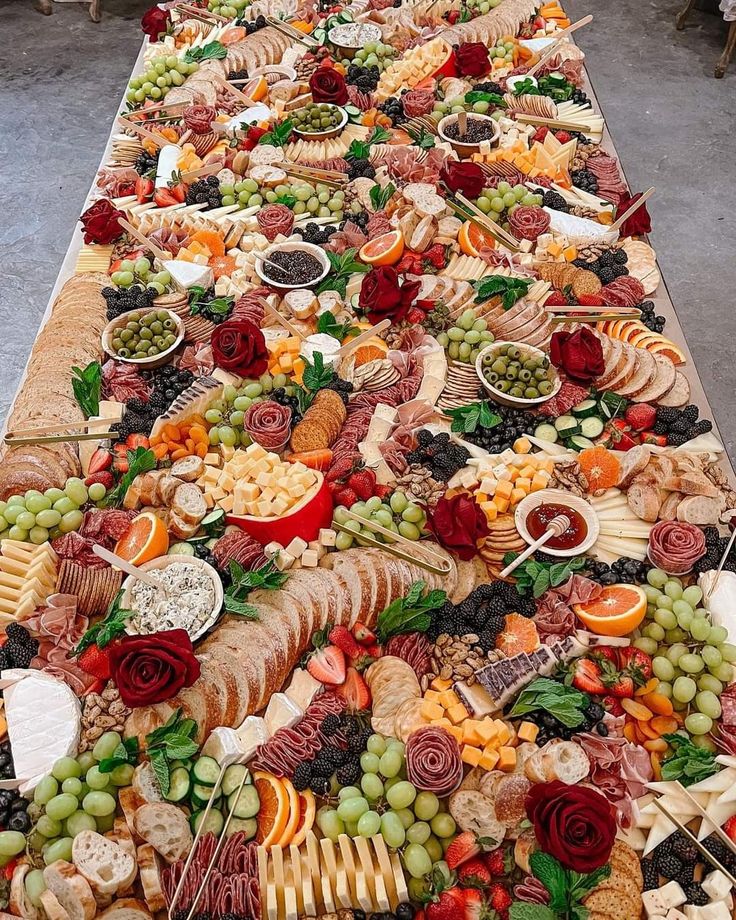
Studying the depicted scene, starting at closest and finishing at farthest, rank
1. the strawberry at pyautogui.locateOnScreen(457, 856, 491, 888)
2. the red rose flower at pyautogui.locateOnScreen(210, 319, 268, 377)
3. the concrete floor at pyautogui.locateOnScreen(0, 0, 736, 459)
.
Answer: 1. the strawberry at pyautogui.locateOnScreen(457, 856, 491, 888)
2. the red rose flower at pyautogui.locateOnScreen(210, 319, 268, 377)
3. the concrete floor at pyautogui.locateOnScreen(0, 0, 736, 459)

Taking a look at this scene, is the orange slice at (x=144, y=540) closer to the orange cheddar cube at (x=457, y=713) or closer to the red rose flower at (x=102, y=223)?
the orange cheddar cube at (x=457, y=713)

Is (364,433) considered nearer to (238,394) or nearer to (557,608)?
(238,394)

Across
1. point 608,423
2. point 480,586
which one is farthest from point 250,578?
point 608,423

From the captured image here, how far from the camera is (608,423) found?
330 centimetres

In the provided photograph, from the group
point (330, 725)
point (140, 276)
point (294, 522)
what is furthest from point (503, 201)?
point (330, 725)

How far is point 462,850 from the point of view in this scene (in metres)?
2.19

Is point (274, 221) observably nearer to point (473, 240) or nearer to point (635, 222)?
point (473, 240)

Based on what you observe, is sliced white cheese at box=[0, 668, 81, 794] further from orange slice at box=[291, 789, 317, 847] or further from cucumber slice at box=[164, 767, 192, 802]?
orange slice at box=[291, 789, 317, 847]

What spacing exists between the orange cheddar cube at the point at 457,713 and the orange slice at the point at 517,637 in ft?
0.78

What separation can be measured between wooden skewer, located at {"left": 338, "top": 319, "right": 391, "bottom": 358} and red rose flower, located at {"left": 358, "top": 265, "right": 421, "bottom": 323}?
0.05 meters

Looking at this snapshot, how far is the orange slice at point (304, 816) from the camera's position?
2229 mm

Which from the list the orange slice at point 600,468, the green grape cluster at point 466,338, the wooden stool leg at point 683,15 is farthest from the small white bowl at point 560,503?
the wooden stool leg at point 683,15

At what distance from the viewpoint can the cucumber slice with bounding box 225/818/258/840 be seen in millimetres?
2250

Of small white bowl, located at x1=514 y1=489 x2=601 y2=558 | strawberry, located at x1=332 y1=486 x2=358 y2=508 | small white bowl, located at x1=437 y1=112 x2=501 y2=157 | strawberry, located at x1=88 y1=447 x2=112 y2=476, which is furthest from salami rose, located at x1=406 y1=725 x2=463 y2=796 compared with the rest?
small white bowl, located at x1=437 y1=112 x2=501 y2=157
